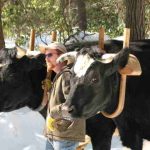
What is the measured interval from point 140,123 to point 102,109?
687 mm

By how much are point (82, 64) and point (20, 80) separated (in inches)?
51.6

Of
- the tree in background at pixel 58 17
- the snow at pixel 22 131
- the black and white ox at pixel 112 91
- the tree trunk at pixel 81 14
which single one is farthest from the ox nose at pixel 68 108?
the tree trunk at pixel 81 14

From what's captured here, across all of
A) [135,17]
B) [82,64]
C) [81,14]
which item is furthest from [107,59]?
[81,14]

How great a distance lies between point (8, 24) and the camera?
13.0 metres

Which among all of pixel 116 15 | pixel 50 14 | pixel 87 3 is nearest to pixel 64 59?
pixel 50 14

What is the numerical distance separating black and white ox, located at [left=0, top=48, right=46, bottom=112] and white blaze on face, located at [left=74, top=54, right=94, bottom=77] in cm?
118

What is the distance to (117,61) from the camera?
4375 millimetres

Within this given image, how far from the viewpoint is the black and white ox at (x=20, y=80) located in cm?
529

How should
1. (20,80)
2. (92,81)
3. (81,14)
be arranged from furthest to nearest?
(81,14) < (20,80) < (92,81)

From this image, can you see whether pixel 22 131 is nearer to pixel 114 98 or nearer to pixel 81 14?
pixel 114 98

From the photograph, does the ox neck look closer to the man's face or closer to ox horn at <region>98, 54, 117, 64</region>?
ox horn at <region>98, 54, 117, 64</region>

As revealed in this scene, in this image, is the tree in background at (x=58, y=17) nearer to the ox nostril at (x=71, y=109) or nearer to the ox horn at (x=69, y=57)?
the ox horn at (x=69, y=57)

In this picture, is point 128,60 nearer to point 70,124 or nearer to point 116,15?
point 70,124

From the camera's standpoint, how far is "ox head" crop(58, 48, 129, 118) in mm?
4176
